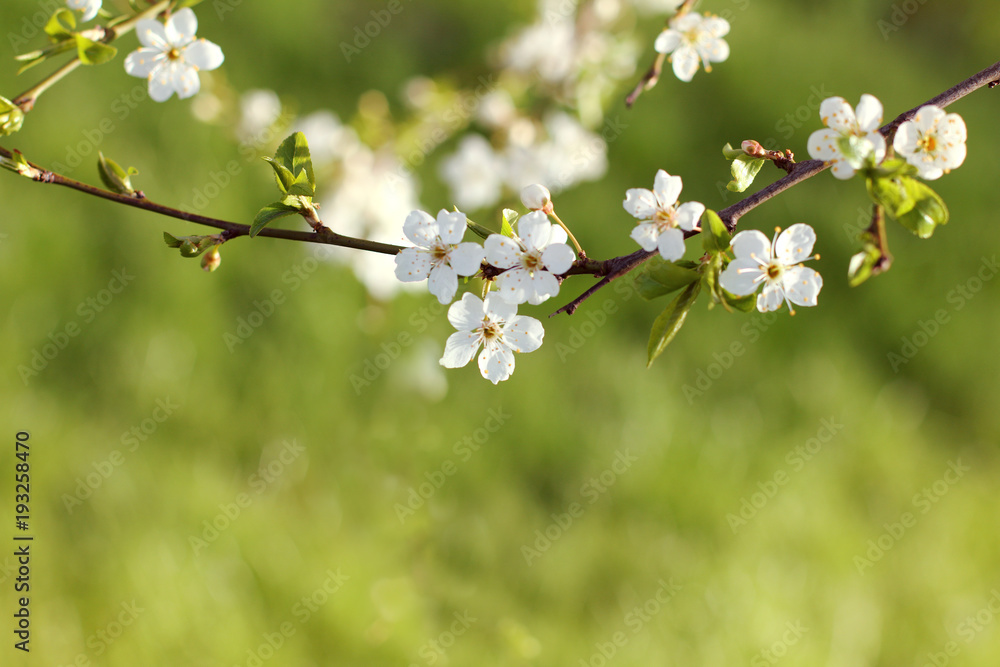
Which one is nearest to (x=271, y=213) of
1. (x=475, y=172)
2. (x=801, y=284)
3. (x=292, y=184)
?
(x=292, y=184)

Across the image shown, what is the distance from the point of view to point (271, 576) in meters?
1.70

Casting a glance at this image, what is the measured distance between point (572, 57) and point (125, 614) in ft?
5.19

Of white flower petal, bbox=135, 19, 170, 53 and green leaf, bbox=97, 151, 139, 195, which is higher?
white flower petal, bbox=135, 19, 170, 53

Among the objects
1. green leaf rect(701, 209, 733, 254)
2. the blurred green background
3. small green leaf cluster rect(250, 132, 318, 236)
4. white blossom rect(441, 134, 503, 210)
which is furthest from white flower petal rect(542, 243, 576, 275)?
white blossom rect(441, 134, 503, 210)

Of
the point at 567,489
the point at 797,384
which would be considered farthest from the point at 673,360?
the point at 567,489

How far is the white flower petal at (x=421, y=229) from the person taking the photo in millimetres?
621

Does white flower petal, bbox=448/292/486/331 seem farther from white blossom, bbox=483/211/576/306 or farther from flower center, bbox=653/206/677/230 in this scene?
flower center, bbox=653/206/677/230

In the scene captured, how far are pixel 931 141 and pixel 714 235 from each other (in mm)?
186

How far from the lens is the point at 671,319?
1.86ft

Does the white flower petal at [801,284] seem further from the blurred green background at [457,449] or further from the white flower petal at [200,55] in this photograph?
the blurred green background at [457,449]

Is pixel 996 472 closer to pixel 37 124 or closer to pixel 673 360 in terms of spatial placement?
pixel 673 360

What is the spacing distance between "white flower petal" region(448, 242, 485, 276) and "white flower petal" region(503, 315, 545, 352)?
0.07 meters

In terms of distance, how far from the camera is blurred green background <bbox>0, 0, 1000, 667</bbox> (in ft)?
5.52

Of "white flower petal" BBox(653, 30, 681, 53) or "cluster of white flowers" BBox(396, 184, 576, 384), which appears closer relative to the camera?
"cluster of white flowers" BBox(396, 184, 576, 384)
